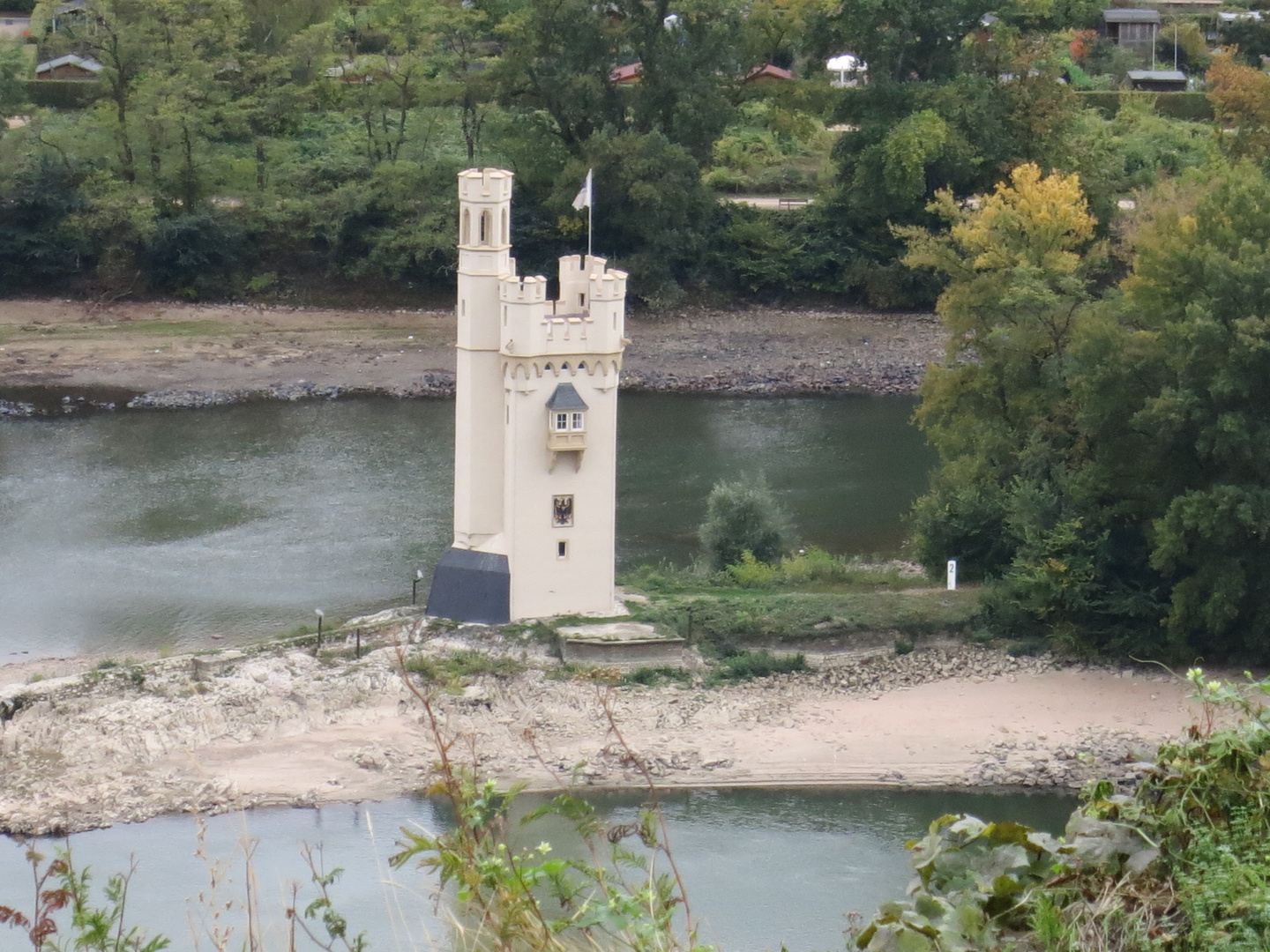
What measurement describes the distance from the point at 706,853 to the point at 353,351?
3157 centimetres

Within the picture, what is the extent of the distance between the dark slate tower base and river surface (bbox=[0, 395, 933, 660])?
443 cm

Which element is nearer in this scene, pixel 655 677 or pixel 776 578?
pixel 655 677

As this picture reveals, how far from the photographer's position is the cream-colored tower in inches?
1121

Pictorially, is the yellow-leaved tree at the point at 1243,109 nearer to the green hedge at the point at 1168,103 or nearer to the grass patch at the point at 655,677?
the green hedge at the point at 1168,103

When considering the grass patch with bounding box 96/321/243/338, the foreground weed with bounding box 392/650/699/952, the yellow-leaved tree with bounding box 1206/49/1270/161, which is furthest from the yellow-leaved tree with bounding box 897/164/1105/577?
the grass patch with bounding box 96/321/243/338

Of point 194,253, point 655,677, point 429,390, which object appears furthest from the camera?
point 194,253

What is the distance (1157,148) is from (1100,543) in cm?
3575

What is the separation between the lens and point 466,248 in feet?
94.8

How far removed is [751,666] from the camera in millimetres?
29094

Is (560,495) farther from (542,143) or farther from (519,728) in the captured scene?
(542,143)

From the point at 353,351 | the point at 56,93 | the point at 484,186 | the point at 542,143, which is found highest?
the point at 56,93

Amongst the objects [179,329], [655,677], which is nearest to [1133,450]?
[655,677]

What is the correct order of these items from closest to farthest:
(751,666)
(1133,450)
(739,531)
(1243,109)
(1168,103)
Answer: (751,666), (1133,450), (739,531), (1243,109), (1168,103)

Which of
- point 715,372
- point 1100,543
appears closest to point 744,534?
point 1100,543
